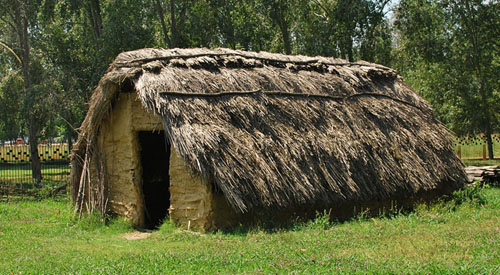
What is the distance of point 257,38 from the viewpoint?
24703 millimetres

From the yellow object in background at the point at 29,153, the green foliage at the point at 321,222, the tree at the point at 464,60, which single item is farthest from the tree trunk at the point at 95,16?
the green foliage at the point at 321,222

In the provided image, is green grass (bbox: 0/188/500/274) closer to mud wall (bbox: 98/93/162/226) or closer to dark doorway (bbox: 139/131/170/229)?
mud wall (bbox: 98/93/162/226)

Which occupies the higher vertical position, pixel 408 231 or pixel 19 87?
pixel 19 87

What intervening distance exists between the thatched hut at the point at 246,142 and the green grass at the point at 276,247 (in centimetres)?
58

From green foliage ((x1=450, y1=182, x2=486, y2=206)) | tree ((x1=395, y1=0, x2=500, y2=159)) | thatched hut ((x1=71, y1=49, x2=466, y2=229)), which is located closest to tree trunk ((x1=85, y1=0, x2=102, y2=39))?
thatched hut ((x1=71, y1=49, x2=466, y2=229))

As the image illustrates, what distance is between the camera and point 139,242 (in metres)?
8.78

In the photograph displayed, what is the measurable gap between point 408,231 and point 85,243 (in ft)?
17.9

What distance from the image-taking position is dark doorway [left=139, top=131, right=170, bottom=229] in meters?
12.4

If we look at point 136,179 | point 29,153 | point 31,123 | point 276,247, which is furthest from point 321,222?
point 29,153

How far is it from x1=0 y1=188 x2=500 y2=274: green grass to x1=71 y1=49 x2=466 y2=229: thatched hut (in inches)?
22.8

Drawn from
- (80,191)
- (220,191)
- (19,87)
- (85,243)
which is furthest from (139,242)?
(19,87)

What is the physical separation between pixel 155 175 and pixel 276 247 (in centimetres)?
582

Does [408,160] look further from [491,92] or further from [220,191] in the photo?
[491,92]

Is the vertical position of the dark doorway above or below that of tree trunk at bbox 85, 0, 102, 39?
below
